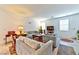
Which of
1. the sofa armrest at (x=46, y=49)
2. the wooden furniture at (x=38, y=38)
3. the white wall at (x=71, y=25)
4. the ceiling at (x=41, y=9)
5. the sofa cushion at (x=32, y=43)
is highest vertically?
the ceiling at (x=41, y=9)

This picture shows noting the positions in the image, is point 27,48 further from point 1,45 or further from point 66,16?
point 66,16

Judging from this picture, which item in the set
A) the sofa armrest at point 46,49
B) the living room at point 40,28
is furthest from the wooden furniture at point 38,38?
the sofa armrest at point 46,49

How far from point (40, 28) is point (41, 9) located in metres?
0.32

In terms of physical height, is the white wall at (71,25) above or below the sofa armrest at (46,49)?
above

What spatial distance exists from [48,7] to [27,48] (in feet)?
2.50

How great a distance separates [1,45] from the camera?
2.14m

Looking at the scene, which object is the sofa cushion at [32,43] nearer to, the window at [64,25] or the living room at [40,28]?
the living room at [40,28]

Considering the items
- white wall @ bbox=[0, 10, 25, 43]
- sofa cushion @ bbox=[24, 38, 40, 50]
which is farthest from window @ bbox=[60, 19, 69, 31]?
white wall @ bbox=[0, 10, 25, 43]

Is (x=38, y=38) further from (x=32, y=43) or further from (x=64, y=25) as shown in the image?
(x=64, y=25)

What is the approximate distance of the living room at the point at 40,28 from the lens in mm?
2117

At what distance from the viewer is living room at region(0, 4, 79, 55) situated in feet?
6.95

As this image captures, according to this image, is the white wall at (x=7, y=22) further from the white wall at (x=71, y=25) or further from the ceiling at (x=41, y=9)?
the white wall at (x=71, y=25)

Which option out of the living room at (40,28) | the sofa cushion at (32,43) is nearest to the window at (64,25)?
the living room at (40,28)
